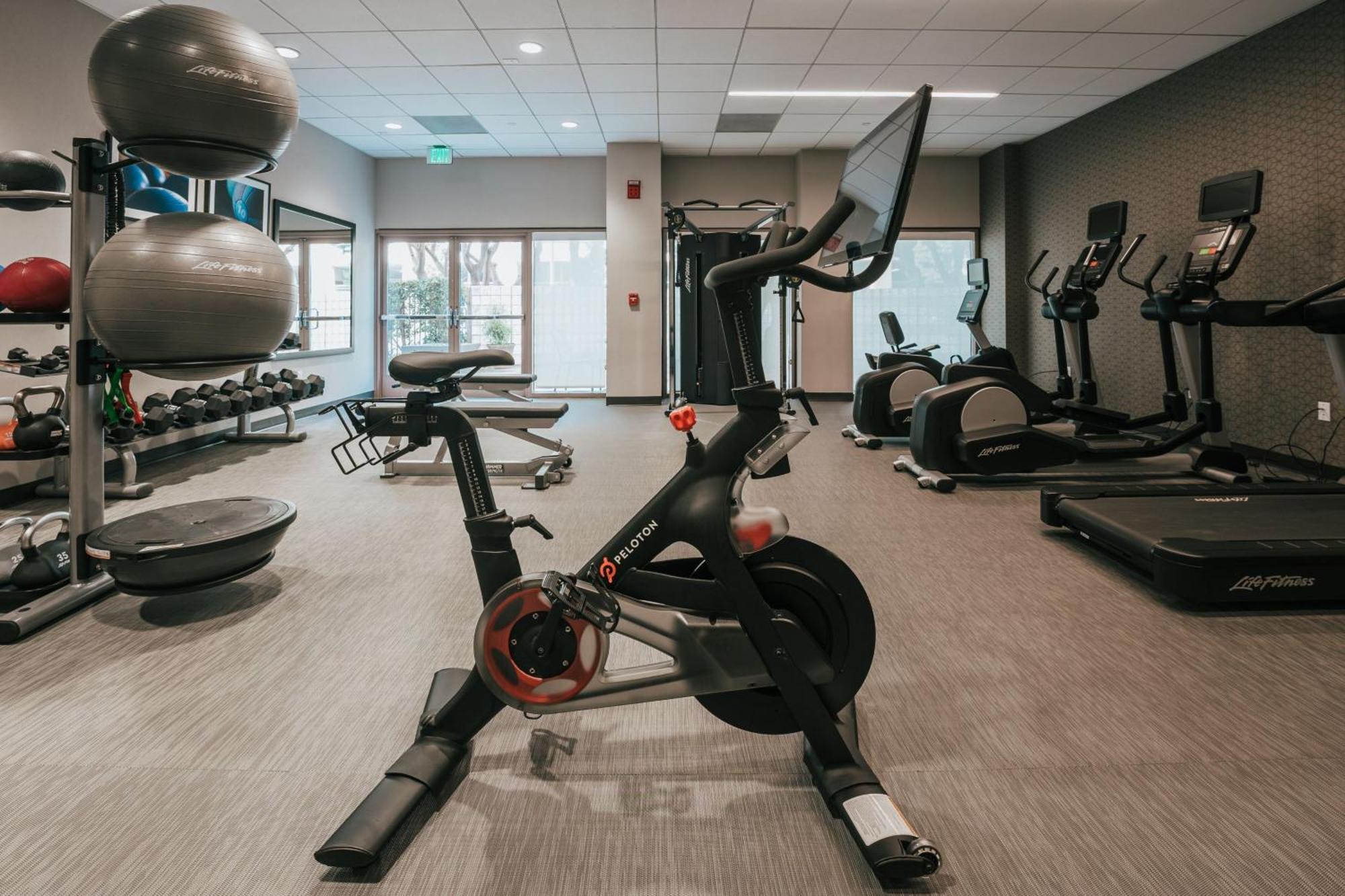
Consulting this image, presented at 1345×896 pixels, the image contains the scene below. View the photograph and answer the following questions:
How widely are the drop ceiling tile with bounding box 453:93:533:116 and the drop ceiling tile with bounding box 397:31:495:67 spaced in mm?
784

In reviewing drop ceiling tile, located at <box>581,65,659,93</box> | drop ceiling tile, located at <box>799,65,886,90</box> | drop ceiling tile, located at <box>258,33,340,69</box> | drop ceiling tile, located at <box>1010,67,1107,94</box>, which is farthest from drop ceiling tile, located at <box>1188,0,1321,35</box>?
drop ceiling tile, located at <box>258,33,340,69</box>

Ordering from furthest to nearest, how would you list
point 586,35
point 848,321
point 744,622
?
1. point 848,321
2. point 586,35
3. point 744,622

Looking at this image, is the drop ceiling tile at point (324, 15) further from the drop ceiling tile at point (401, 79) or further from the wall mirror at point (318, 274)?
the wall mirror at point (318, 274)

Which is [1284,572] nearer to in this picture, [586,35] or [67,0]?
[586,35]

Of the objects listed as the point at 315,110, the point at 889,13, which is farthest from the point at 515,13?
the point at 315,110

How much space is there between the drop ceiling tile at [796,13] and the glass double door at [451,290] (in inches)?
194

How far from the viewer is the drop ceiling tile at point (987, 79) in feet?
19.7

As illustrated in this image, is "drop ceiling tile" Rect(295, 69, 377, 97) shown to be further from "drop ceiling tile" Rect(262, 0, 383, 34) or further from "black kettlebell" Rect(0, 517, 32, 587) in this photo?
"black kettlebell" Rect(0, 517, 32, 587)

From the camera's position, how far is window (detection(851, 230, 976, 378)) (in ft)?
31.2

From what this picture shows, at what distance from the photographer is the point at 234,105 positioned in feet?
7.34

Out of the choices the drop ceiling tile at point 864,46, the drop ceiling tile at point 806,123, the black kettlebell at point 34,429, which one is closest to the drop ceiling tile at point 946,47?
the drop ceiling tile at point 864,46

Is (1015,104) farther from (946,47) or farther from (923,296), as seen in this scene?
(923,296)

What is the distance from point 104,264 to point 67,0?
3509mm

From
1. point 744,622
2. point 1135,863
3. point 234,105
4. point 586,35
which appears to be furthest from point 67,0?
point 1135,863
